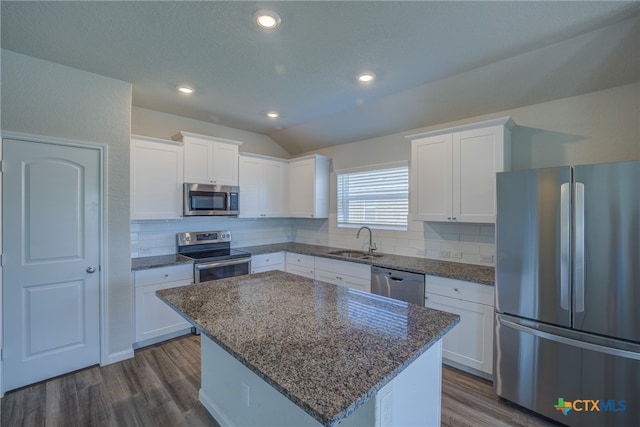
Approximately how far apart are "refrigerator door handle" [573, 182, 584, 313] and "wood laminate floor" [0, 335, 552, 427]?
97cm

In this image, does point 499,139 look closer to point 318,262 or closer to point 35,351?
point 318,262

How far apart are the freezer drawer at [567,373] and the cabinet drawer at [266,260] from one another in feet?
9.45

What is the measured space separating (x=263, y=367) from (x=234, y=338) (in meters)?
0.29

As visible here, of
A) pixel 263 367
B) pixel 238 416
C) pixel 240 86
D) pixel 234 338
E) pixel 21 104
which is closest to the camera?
pixel 263 367

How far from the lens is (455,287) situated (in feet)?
8.78

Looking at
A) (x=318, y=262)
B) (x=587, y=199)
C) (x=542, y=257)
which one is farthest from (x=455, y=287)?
(x=318, y=262)

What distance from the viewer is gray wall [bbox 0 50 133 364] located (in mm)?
2373

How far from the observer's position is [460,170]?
9.61ft

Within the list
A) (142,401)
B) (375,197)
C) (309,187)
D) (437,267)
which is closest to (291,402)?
(142,401)

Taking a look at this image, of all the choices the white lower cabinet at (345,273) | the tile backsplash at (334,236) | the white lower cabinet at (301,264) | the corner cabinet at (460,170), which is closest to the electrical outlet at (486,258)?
the tile backsplash at (334,236)

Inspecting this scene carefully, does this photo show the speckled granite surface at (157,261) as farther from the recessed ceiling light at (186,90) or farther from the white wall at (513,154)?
the recessed ceiling light at (186,90)

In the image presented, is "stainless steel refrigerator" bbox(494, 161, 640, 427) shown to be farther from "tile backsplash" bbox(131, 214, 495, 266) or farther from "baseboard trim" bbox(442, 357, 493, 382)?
"tile backsplash" bbox(131, 214, 495, 266)

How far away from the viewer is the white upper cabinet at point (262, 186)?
167 inches

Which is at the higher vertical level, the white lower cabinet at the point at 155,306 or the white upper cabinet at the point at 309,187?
→ the white upper cabinet at the point at 309,187
